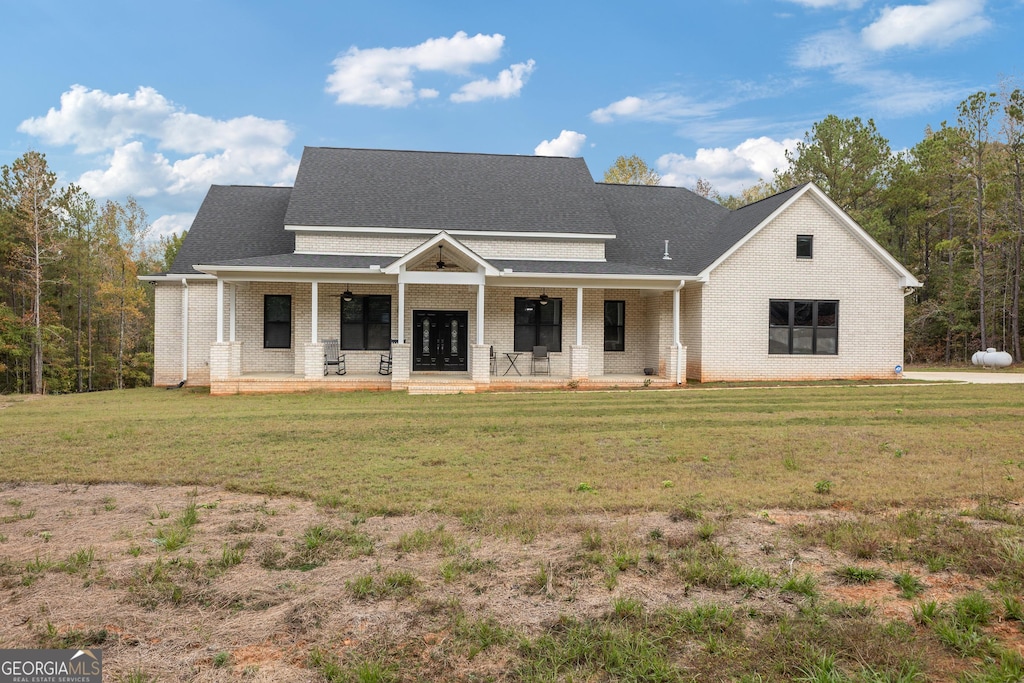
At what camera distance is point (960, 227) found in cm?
3794

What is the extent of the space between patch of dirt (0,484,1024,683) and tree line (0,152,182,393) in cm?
2916

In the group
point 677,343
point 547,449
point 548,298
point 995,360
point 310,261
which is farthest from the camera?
point 995,360

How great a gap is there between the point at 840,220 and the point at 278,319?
17.6 m

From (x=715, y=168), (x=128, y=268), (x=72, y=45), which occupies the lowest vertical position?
(x=128, y=268)

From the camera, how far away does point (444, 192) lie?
71.5 feet

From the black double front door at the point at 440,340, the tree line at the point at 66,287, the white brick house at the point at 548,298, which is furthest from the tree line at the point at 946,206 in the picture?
the tree line at the point at 66,287

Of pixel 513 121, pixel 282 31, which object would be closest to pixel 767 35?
pixel 513 121

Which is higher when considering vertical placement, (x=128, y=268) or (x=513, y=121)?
(x=513, y=121)

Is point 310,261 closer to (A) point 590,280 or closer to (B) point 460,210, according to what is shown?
(B) point 460,210

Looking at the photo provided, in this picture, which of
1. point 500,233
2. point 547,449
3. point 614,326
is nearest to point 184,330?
point 500,233

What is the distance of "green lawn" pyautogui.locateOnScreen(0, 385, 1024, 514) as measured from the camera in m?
6.75

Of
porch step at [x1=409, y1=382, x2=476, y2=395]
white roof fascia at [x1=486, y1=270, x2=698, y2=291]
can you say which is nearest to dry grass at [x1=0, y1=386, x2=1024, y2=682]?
porch step at [x1=409, y1=382, x2=476, y2=395]

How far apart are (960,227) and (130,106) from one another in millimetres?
48518

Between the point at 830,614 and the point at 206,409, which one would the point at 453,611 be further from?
the point at 206,409
